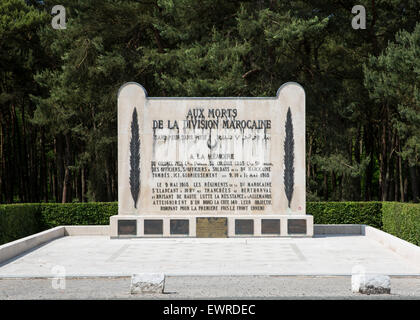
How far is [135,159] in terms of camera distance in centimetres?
2352

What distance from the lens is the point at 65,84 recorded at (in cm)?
3350

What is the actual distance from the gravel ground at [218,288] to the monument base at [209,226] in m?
9.76

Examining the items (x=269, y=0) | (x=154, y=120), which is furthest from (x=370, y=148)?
(x=154, y=120)

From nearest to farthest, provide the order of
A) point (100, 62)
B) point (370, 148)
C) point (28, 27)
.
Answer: point (100, 62)
point (28, 27)
point (370, 148)

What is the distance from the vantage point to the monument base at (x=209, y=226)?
22.9 meters

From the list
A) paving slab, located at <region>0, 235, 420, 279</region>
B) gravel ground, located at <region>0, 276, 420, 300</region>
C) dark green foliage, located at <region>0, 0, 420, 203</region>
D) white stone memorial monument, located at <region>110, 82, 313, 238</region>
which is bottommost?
paving slab, located at <region>0, 235, 420, 279</region>

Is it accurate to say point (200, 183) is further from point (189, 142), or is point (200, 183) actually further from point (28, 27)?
point (28, 27)

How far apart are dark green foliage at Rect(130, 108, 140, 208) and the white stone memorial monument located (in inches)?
1.6

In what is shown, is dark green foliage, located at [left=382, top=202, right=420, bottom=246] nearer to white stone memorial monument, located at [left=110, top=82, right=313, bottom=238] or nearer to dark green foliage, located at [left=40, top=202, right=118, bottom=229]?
white stone memorial monument, located at [left=110, top=82, right=313, bottom=238]

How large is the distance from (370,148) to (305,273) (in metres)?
33.9

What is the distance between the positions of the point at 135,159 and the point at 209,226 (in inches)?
157

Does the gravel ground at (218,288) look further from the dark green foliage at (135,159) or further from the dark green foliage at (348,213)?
the dark green foliage at (348,213)

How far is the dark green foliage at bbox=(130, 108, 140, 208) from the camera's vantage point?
76.6 feet

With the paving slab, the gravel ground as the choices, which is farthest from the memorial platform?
the gravel ground
